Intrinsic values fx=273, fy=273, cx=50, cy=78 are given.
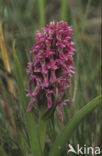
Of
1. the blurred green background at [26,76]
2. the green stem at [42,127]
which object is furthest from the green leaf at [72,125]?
the blurred green background at [26,76]

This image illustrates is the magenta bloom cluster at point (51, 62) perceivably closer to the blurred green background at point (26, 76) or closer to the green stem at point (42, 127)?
the green stem at point (42, 127)

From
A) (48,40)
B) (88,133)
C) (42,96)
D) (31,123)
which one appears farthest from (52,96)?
(88,133)

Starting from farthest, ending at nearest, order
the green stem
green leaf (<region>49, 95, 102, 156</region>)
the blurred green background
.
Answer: the blurred green background → the green stem → green leaf (<region>49, 95, 102, 156</region>)

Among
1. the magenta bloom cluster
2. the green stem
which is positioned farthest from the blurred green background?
the magenta bloom cluster

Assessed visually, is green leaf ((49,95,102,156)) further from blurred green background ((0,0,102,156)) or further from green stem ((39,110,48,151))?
blurred green background ((0,0,102,156))

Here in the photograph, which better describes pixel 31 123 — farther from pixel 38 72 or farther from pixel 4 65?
pixel 4 65
